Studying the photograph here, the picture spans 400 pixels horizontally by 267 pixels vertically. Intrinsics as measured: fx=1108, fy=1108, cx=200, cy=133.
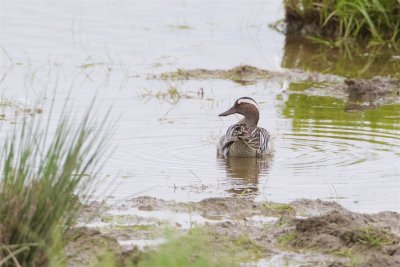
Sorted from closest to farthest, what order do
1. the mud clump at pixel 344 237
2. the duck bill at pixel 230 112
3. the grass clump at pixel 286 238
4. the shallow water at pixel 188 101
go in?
1. the mud clump at pixel 344 237
2. the grass clump at pixel 286 238
3. the shallow water at pixel 188 101
4. the duck bill at pixel 230 112

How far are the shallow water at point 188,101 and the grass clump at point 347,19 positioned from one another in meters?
0.49

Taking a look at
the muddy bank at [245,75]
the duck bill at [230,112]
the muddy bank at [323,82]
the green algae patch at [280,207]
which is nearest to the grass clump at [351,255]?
the green algae patch at [280,207]

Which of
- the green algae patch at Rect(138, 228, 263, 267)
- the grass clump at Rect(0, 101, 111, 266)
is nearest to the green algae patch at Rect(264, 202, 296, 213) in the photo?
the green algae patch at Rect(138, 228, 263, 267)

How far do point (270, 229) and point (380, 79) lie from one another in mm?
6713

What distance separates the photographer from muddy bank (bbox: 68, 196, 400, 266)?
6.70 metres

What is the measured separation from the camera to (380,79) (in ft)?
45.2

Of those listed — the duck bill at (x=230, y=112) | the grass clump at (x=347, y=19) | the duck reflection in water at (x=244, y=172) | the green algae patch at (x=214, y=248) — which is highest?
the grass clump at (x=347, y=19)

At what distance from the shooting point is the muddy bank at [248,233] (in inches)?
264

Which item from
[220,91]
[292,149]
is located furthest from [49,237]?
[220,91]

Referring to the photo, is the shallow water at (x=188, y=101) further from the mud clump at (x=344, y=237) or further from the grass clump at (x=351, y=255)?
the grass clump at (x=351, y=255)

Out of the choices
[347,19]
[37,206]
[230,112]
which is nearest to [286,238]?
[37,206]

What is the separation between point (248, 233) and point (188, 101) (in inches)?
222

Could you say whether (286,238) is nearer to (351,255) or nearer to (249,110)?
(351,255)

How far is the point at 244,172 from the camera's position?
10352 millimetres
